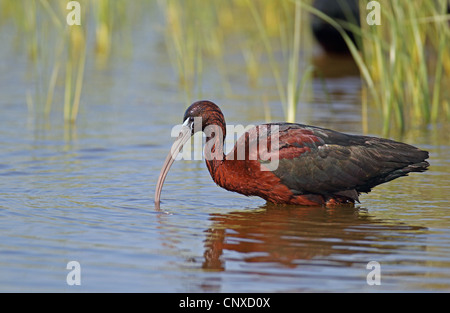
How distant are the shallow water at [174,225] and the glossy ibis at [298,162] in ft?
0.61

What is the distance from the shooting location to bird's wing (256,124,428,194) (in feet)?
24.6

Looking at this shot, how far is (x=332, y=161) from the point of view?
7.59 metres

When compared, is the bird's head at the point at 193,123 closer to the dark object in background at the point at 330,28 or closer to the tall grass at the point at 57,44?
the tall grass at the point at 57,44

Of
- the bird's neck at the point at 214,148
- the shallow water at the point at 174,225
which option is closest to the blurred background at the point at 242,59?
the shallow water at the point at 174,225

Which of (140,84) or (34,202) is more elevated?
(140,84)

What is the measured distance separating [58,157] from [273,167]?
2872 mm

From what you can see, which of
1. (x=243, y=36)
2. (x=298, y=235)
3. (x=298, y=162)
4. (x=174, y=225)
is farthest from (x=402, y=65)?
(x=243, y=36)

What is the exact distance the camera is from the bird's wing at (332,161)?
7.49m

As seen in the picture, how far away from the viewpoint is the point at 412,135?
10398mm

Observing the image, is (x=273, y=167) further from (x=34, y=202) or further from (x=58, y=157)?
(x=58, y=157)

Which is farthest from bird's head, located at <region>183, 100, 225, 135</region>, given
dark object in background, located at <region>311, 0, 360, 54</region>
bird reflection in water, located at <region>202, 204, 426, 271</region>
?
dark object in background, located at <region>311, 0, 360, 54</region>

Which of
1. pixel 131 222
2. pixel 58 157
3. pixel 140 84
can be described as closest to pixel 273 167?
pixel 131 222
